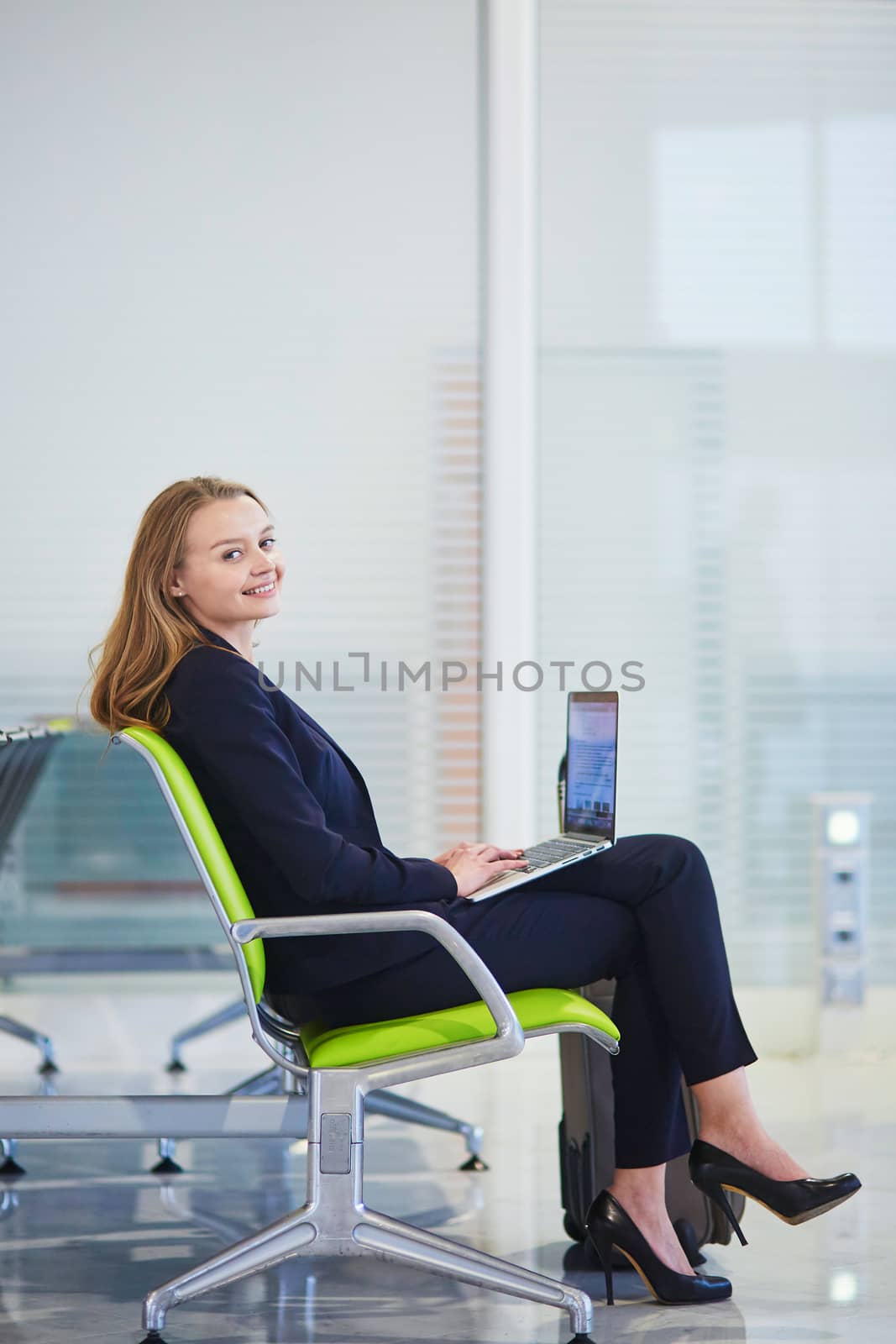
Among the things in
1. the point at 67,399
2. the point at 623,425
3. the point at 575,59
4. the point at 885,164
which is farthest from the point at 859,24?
the point at 67,399

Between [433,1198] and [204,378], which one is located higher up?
[204,378]

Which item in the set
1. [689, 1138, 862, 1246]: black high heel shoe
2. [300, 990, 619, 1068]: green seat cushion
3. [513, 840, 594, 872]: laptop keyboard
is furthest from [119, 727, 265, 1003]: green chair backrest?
[689, 1138, 862, 1246]: black high heel shoe

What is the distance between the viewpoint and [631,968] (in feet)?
6.64

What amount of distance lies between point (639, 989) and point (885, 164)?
3112 mm

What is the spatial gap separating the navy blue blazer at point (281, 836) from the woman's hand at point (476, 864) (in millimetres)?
30

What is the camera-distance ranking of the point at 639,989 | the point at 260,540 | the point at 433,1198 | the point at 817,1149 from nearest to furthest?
the point at 639,989 < the point at 260,540 < the point at 433,1198 < the point at 817,1149

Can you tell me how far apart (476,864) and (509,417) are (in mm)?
2247

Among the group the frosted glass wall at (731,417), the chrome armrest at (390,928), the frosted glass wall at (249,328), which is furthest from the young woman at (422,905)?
the frosted glass wall at (731,417)

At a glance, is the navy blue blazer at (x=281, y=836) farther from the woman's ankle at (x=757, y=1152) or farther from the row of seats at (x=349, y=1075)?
the woman's ankle at (x=757, y=1152)

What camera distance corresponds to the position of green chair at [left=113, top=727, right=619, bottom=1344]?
1.81m

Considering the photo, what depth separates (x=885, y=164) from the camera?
4.11 meters

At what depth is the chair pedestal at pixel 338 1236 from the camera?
1.83 metres

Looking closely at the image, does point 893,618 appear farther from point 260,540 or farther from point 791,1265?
point 260,540

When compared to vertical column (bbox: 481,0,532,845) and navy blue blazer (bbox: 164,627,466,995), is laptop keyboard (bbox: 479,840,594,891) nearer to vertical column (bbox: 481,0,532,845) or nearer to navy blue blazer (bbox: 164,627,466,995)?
navy blue blazer (bbox: 164,627,466,995)
